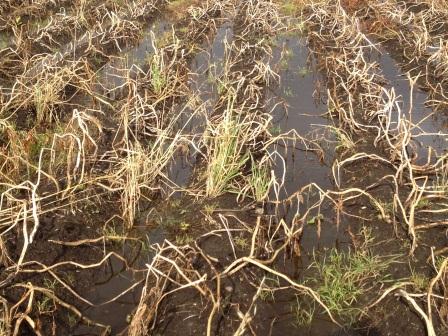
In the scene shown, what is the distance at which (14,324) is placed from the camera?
234 cm

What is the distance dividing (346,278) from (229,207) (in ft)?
3.02

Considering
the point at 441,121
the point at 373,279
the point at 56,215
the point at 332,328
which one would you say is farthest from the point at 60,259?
the point at 441,121

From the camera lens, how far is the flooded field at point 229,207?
8.14 ft

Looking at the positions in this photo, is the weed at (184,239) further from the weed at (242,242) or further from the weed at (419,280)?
the weed at (419,280)

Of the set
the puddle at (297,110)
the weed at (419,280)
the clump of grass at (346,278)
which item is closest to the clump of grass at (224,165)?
the puddle at (297,110)

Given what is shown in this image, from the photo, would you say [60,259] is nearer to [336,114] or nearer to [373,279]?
[373,279]

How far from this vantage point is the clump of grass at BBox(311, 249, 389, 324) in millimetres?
2514

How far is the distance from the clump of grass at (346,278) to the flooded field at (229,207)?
0.04 ft

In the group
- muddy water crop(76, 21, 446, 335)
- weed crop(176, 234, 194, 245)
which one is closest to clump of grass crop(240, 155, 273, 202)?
muddy water crop(76, 21, 446, 335)

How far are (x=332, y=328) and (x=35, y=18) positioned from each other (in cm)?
682

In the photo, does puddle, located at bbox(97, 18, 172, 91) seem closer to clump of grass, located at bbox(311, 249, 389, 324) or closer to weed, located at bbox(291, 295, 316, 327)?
clump of grass, located at bbox(311, 249, 389, 324)

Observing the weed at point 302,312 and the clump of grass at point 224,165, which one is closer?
the weed at point 302,312

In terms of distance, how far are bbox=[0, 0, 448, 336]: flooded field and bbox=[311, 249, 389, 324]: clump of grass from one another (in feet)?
0.04

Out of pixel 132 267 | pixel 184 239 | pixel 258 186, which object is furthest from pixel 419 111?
pixel 132 267
